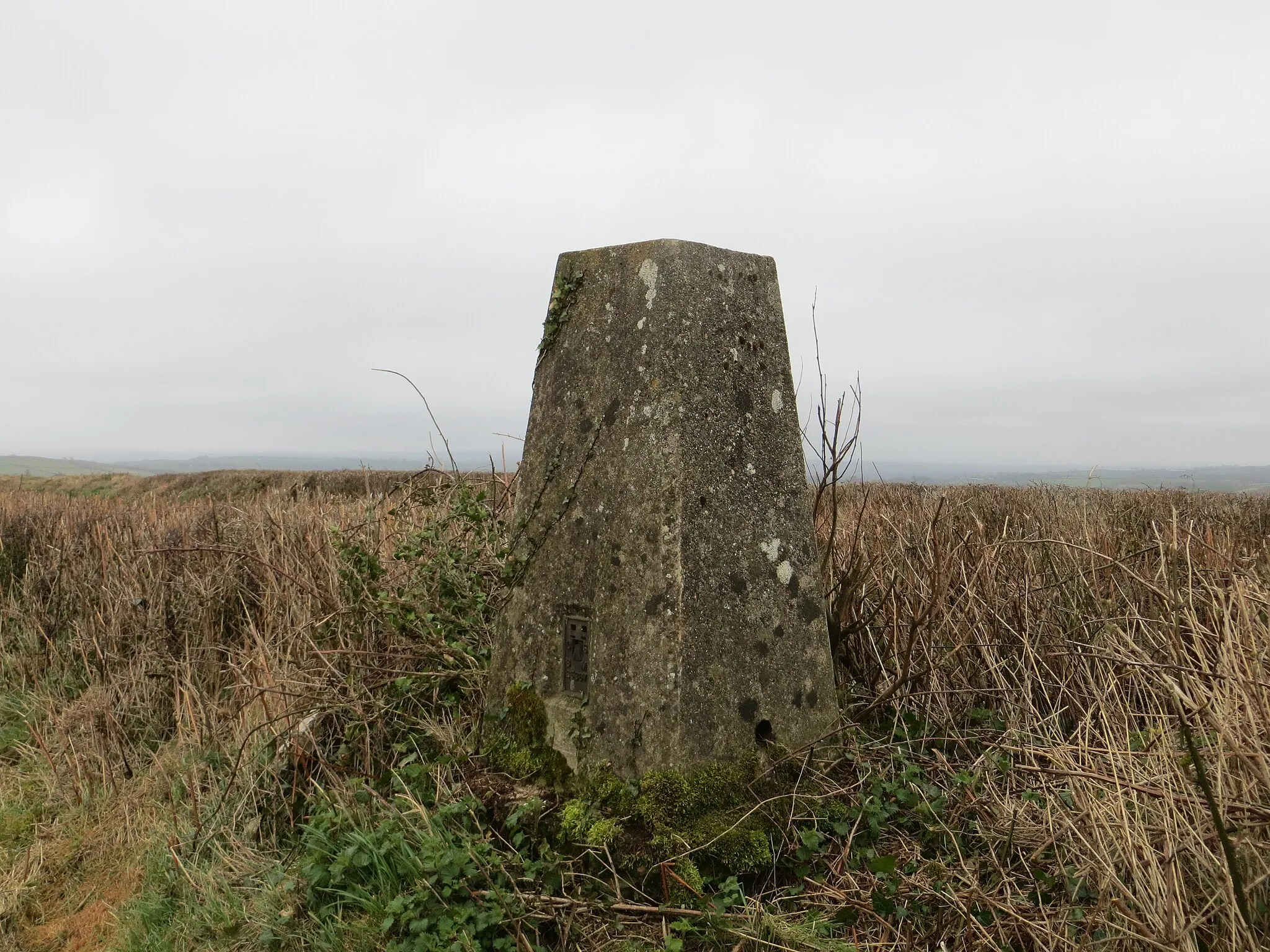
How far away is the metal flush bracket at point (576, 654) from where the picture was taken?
286 cm

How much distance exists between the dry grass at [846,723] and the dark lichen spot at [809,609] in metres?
0.46

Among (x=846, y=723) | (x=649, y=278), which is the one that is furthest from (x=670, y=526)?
(x=846, y=723)

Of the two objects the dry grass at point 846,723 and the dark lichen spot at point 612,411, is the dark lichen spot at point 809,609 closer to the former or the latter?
the dry grass at point 846,723

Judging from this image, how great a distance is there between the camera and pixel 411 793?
2977 mm

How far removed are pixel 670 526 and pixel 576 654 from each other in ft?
Answer: 1.99

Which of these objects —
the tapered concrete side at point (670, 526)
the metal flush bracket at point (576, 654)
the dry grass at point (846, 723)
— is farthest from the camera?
the metal flush bracket at point (576, 654)

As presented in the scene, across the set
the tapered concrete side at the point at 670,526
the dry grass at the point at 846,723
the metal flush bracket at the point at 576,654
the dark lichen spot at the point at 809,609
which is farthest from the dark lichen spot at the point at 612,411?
the dry grass at the point at 846,723

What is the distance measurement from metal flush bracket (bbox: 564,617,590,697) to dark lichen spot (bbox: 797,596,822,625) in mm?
758

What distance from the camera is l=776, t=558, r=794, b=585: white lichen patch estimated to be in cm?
287

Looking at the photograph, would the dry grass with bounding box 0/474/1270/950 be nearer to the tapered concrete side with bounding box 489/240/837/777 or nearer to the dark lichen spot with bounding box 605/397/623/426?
the tapered concrete side with bounding box 489/240/837/777

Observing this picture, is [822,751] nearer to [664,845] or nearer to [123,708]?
[664,845]

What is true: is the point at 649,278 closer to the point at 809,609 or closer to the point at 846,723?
the point at 809,609

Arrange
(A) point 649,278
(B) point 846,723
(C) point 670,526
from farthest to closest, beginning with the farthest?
(B) point 846,723 < (A) point 649,278 < (C) point 670,526

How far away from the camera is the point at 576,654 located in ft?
9.53
